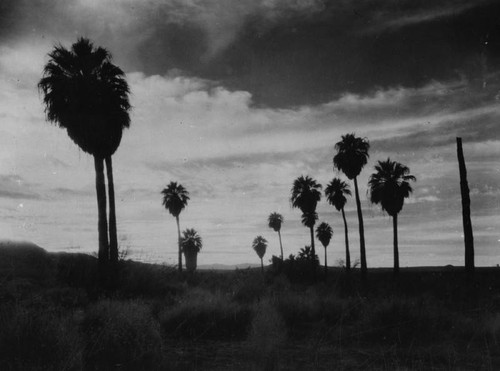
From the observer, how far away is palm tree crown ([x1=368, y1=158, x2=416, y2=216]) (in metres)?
39.6

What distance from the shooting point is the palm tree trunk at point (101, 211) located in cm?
1959

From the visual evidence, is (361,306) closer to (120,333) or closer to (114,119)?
(120,333)

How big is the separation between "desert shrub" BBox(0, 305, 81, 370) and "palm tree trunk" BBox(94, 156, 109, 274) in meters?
12.9

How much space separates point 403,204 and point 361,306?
94.3ft

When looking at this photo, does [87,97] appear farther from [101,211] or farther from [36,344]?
[36,344]

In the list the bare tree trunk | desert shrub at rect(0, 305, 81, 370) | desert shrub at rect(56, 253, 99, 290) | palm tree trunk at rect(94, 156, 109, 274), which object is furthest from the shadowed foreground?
palm tree trunk at rect(94, 156, 109, 274)

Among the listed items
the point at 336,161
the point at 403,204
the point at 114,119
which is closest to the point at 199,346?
the point at 114,119

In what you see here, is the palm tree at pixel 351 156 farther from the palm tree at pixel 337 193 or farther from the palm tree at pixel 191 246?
the palm tree at pixel 191 246

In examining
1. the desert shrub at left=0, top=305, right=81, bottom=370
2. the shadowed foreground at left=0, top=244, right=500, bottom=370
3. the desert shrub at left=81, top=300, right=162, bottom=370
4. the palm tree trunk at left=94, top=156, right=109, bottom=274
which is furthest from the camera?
the palm tree trunk at left=94, top=156, right=109, bottom=274

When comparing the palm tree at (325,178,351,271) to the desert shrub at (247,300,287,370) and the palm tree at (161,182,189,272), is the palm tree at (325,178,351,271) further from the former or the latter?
the desert shrub at (247,300,287,370)

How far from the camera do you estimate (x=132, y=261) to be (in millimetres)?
21109

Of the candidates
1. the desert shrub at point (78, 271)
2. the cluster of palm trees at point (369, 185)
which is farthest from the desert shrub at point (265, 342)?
the cluster of palm trees at point (369, 185)

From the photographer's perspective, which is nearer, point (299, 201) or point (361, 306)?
point (361, 306)

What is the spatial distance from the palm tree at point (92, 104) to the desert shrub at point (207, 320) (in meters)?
9.36
